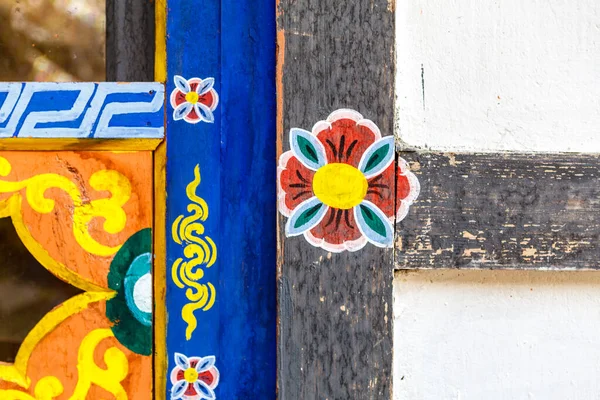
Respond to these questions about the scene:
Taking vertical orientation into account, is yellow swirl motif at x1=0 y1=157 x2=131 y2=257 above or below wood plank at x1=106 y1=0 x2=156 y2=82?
below

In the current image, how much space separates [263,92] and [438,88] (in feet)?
0.84

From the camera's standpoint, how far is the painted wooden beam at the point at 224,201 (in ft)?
2.43

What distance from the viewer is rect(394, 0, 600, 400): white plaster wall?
720 millimetres

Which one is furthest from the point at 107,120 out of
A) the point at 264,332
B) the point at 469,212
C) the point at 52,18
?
the point at 469,212

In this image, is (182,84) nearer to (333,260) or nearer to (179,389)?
(333,260)

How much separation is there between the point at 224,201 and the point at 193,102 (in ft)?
0.51

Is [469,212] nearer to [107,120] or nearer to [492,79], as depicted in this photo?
[492,79]

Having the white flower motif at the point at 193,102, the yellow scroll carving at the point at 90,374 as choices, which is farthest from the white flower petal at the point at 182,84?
the yellow scroll carving at the point at 90,374

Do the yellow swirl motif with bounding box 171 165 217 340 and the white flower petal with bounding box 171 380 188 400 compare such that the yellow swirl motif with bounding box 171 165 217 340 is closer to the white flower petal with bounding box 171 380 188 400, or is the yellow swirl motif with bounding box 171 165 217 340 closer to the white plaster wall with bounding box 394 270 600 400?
the white flower petal with bounding box 171 380 188 400

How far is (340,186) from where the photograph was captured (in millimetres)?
694

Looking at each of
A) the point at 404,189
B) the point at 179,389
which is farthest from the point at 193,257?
the point at 404,189

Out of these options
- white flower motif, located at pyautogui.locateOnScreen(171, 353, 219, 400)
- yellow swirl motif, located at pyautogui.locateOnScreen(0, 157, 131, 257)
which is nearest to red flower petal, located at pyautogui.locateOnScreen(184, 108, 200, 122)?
yellow swirl motif, located at pyautogui.locateOnScreen(0, 157, 131, 257)

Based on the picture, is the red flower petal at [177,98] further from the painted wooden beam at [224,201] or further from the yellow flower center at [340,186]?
the yellow flower center at [340,186]

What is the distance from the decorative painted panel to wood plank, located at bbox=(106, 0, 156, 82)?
136 mm
